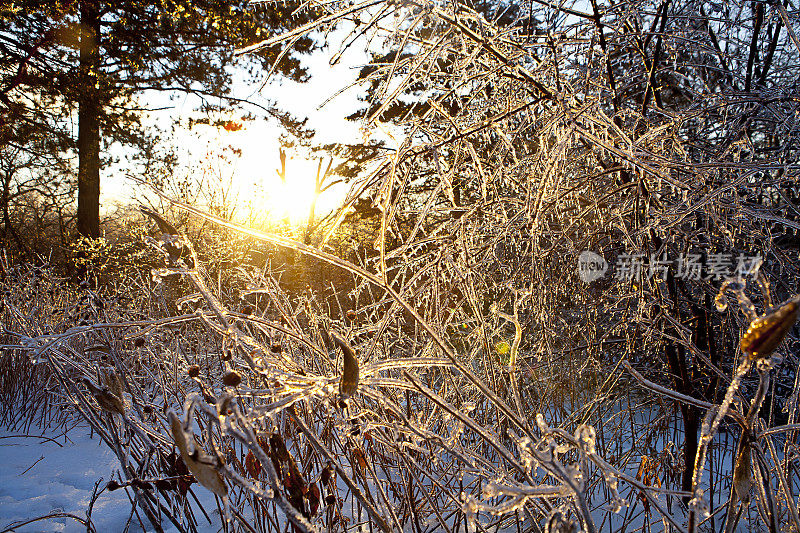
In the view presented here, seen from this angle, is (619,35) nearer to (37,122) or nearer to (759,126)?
(759,126)

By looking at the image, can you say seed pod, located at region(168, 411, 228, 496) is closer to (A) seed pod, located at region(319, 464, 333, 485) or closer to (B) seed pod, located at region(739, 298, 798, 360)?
(A) seed pod, located at region(319, 464, 333, 485)

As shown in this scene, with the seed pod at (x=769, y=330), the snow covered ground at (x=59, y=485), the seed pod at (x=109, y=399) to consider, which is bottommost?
the snow covered ground at (x=59, y=485)

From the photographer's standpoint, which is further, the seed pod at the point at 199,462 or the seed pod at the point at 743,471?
the seed pod at the point at 743,471

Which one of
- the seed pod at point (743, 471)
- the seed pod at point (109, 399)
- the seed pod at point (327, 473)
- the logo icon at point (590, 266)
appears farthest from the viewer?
the logo icon at point (590, 266)

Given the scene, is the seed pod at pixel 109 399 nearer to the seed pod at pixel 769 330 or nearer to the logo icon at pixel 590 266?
the seed pod at pixel 769 330

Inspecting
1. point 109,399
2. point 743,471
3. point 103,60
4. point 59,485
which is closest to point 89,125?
point 103,60

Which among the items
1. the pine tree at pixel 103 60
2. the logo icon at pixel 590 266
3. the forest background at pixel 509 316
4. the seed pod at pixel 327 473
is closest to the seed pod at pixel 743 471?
the forest background at pixel 509 316

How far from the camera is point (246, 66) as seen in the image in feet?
30.7

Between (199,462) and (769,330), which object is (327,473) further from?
(769,330)

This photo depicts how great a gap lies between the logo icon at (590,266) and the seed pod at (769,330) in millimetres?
1625

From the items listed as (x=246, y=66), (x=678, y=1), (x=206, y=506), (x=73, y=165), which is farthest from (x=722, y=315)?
(x=73, y=165)

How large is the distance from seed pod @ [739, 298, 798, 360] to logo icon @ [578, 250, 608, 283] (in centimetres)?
163

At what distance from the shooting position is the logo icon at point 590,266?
7.33 ft

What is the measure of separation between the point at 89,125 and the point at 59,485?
838cm
